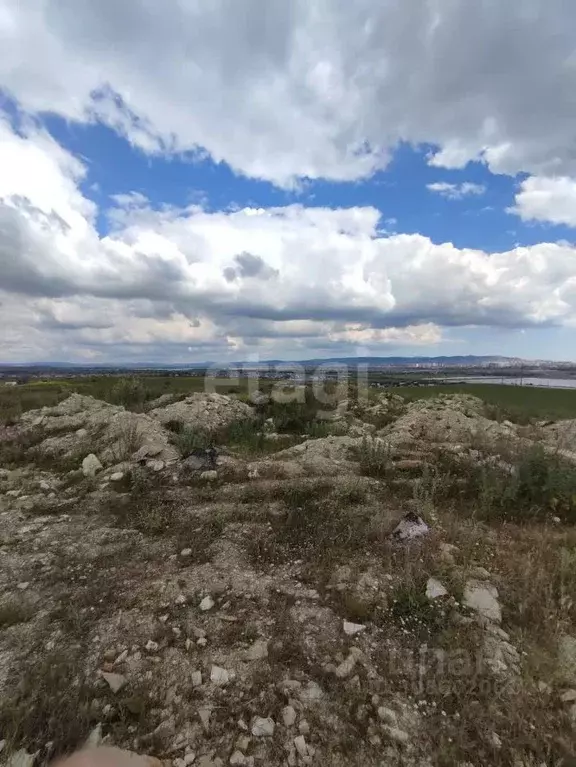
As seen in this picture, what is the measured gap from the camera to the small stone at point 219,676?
357 centimetres

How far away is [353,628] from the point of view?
415 centimetres

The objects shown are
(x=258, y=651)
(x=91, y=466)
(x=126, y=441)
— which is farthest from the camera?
(x=126, y=441)

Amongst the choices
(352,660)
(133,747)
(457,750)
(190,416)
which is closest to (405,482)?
(352,660)

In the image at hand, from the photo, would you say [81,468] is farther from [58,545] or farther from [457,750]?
[457,750]

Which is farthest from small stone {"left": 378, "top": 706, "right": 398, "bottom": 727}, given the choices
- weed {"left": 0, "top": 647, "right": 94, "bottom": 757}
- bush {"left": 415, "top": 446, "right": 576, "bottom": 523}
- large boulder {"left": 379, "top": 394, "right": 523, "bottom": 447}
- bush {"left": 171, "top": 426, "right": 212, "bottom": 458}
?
large boulder {"left": 379, "top": 394, "right": 523, "bottom": 447}

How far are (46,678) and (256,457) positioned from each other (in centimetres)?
651

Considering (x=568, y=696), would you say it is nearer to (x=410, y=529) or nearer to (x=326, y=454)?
(x=410, y=529)

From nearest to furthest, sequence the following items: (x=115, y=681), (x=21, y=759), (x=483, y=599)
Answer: (x=21, y=759) → (x=115, y=681) → (x=483, y=599)

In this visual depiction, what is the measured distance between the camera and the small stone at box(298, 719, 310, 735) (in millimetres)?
3164

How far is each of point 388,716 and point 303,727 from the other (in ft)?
2.10

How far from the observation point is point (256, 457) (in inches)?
390

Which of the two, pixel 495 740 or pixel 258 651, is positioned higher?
pixel 258 651

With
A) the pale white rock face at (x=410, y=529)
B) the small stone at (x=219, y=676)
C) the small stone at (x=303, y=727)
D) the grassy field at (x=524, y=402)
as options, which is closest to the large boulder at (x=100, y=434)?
the pale white rock face at (x=410, y=529)
